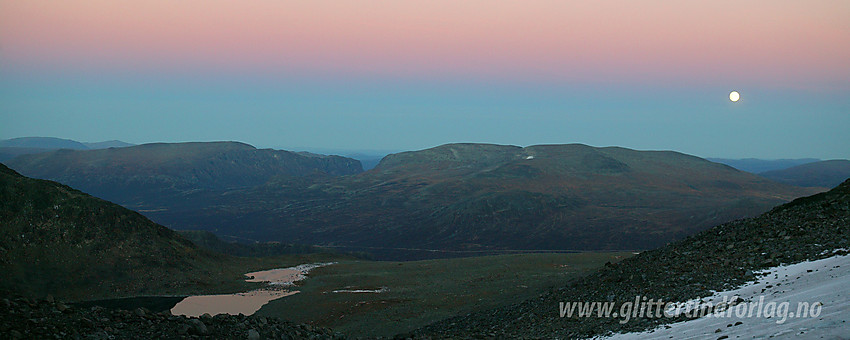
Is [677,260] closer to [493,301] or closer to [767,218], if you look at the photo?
[767,218]

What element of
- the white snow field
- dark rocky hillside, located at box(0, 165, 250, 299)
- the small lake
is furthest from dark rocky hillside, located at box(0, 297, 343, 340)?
dark rocky hillside, located at box(0, 165, 250, 299)

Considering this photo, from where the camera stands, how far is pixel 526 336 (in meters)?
22.0

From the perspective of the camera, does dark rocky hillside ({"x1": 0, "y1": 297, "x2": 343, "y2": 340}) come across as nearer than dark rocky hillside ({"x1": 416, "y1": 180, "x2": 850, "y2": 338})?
Yes

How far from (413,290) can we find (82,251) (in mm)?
36266

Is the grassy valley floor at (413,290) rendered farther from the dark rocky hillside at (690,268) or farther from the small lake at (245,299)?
the dark rocky hillside at (690,268)

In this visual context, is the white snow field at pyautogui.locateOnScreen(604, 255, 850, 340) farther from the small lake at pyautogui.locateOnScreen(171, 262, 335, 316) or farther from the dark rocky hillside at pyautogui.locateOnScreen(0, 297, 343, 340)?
the small lake at pyautogui.locateOnScreen(171, 262, 335, 316)

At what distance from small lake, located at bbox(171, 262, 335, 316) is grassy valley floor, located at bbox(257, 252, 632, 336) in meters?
1.67

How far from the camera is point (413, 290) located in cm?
5097

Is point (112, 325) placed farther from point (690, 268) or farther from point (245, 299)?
point (245, 299)

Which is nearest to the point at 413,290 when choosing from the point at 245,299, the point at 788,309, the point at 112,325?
the point at 245,299

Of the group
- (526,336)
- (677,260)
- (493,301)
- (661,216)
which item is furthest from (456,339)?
(661,216)

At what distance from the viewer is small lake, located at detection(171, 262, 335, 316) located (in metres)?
49.4

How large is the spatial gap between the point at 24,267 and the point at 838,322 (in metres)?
63.7

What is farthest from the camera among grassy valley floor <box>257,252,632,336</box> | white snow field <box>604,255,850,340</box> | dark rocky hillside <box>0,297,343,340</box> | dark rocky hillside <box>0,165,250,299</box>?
dark rocky hillside <box>0,165,250,299</box>
